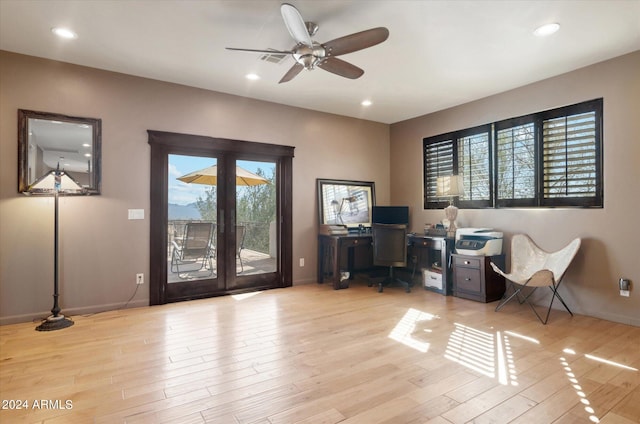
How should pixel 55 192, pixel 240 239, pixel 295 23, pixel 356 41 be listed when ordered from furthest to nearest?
pixel 240 239 → pixel 55 192 → pixel 356 41 → pixel 295 23

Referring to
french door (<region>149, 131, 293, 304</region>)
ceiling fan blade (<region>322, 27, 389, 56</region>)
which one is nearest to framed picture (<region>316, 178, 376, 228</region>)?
french door (<region>149, 131, 293, 304</region>)

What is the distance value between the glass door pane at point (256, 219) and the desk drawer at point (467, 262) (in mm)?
2536

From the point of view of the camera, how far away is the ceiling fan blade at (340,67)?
9.76 feet

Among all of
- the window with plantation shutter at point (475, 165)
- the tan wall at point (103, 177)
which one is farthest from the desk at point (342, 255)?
the tan wall at point (103, 177)

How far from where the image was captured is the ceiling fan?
243 centimetres

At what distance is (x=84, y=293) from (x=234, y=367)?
2378mm

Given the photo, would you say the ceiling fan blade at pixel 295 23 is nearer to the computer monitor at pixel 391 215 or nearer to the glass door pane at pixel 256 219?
the glass door pane at pixel 256 219

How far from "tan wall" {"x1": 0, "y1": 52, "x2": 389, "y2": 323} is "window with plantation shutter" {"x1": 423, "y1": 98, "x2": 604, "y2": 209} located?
9.35ft

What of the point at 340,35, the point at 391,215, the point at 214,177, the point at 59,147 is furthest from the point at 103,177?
the point at 391,215

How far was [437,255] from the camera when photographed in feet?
17.6

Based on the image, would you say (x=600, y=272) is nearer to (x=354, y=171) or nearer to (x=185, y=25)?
(x=354, y=171)

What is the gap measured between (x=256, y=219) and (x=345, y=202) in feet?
5.19

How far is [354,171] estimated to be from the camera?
19.2 feet

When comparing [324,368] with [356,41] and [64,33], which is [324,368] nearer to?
[356,41]
